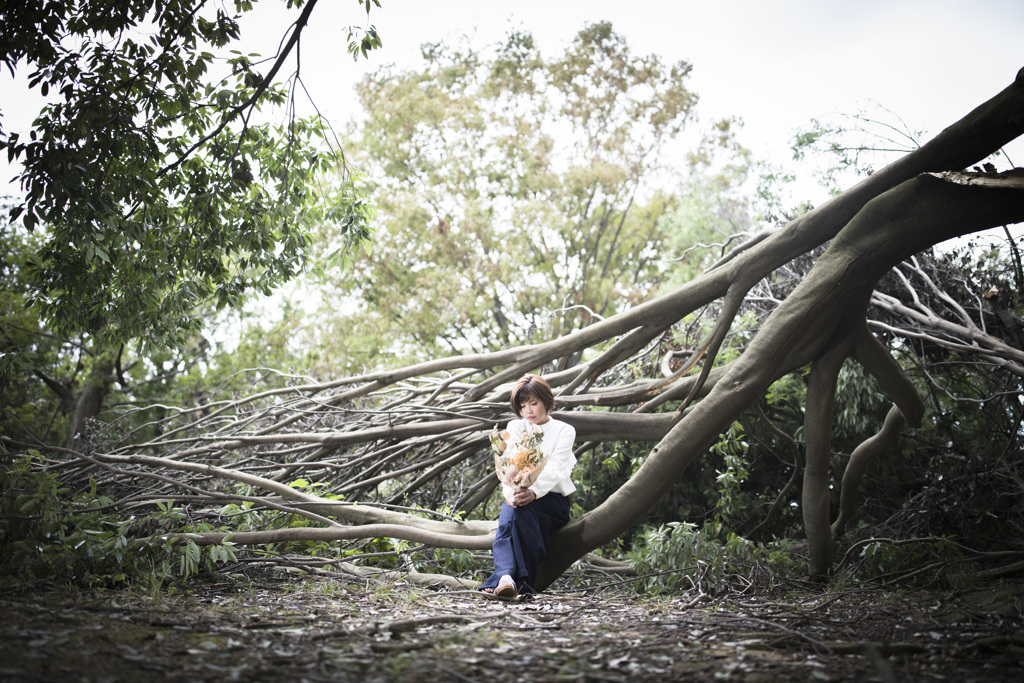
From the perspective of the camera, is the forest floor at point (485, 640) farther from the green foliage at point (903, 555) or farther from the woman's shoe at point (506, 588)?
the green foliage at point (903, 555)

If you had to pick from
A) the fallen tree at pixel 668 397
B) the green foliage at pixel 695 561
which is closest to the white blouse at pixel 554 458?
the fallen tree at pixel 668 397

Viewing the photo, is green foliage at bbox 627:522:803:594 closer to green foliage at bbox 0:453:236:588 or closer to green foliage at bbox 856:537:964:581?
green foliage at bbox 856:537:964:581

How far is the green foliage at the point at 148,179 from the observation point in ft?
12.6

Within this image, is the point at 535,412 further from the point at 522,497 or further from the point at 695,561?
the point at 695,561

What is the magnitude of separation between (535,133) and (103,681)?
15469mm

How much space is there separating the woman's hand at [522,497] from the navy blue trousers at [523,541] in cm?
4

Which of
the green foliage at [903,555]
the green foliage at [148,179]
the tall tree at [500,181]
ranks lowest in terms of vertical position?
the green foliage at [903,555]

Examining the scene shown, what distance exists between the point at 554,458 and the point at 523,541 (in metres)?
0.51

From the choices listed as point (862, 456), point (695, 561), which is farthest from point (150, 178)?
point (862, 456)

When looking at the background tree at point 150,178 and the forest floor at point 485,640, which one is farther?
the background tree at point 150,178

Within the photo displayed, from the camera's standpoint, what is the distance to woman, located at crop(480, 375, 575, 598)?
3738mm

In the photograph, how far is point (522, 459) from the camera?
13.0ft

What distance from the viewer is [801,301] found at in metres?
4.19

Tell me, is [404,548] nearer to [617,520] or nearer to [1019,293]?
[617,520]
